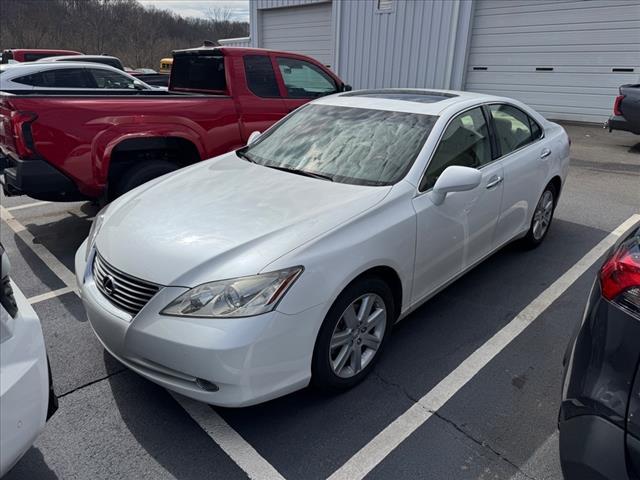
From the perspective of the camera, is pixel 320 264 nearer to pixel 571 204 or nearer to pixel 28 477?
pixel 28 477

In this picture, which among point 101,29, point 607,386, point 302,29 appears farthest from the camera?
point 101,29

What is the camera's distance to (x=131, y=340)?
2305mm

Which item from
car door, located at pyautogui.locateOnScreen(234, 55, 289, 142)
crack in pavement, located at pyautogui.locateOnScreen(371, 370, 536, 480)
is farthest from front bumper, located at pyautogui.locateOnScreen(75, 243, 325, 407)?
car door, located at pyautogui.locateOnScreen(234, 55, 289, 142)

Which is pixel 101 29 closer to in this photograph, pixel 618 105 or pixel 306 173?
pixel 618 105

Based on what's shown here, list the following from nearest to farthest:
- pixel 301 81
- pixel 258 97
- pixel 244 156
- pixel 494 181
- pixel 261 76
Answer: pixel 494 181 → pixel 244 156 → pixel 258 97 → pixel 261 76 → pixel 301 81

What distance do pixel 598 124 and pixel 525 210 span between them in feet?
28.1

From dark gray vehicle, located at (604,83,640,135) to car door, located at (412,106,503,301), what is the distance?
6.53m

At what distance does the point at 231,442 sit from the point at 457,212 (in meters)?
1.97

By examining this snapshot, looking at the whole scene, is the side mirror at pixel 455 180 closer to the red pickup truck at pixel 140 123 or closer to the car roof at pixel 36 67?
the red pickup truck at pixel 140 123

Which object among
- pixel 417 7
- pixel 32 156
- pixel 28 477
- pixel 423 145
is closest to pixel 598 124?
pixel 417 7

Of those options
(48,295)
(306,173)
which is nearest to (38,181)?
(48,295)

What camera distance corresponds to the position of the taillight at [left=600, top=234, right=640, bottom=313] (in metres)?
1.66

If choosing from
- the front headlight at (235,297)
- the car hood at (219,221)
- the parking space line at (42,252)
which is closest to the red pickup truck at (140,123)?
the parking space line at (42,252)

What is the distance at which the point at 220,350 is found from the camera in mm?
2100
